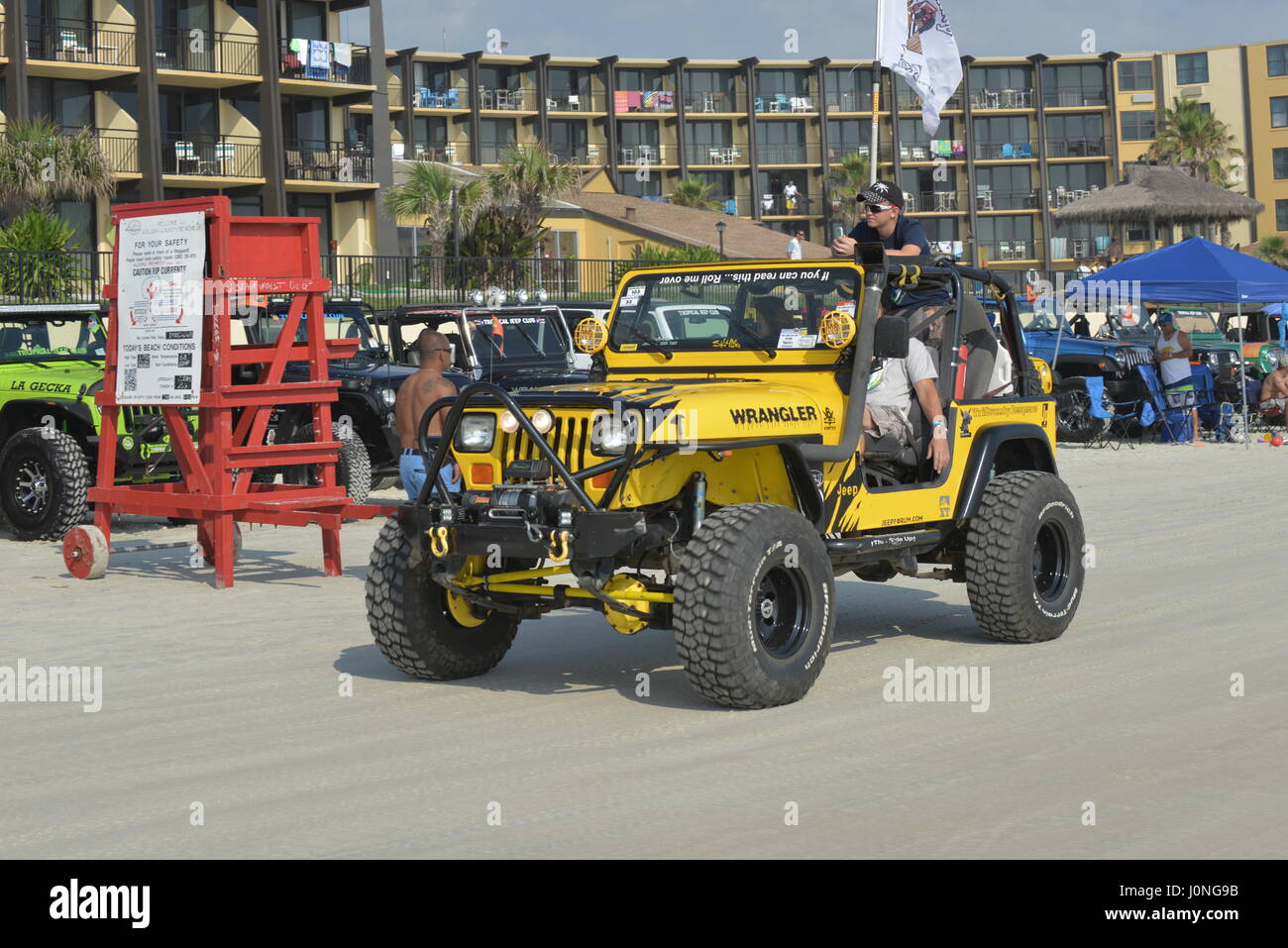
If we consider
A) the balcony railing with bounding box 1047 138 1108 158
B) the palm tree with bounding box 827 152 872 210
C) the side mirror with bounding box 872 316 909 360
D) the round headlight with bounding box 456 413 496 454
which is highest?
the balcony railing with bounding box 1047 138 1108 158

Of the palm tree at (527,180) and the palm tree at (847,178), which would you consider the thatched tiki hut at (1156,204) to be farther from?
the palm tree at (847,178)

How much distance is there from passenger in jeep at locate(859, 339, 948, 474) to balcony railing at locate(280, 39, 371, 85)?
40223 millimetres

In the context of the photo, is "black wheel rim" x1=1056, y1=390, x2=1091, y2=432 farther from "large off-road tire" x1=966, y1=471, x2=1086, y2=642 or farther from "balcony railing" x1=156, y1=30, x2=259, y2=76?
"balcony railing" x1=156, y1=30, x2=259, y2=76

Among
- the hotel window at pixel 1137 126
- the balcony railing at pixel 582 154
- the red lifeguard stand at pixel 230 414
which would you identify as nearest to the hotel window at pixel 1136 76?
the hotel window at pixel 1137 126

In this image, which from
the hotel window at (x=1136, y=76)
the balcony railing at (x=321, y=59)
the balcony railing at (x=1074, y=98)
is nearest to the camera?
the balcony railing at (x=321, y=59)

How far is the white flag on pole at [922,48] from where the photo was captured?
21.3 metres

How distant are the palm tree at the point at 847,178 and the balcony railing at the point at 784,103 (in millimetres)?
3181

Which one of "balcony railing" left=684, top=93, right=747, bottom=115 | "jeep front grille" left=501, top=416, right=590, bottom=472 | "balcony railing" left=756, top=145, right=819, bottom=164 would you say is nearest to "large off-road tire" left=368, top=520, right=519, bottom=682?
"jeep front grille" left=501, top=416, right=590, bottom=472

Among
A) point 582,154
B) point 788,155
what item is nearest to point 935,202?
point 788,155

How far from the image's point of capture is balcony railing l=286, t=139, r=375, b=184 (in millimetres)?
46938

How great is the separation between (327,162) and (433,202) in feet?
10.3

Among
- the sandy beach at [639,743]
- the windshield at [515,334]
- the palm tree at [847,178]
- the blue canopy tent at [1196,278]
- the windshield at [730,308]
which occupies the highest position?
the palm tree at [847,178]

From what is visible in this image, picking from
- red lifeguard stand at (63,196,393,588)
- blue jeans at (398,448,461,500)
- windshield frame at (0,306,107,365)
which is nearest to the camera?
blue jeans at (398,448,461,500)
